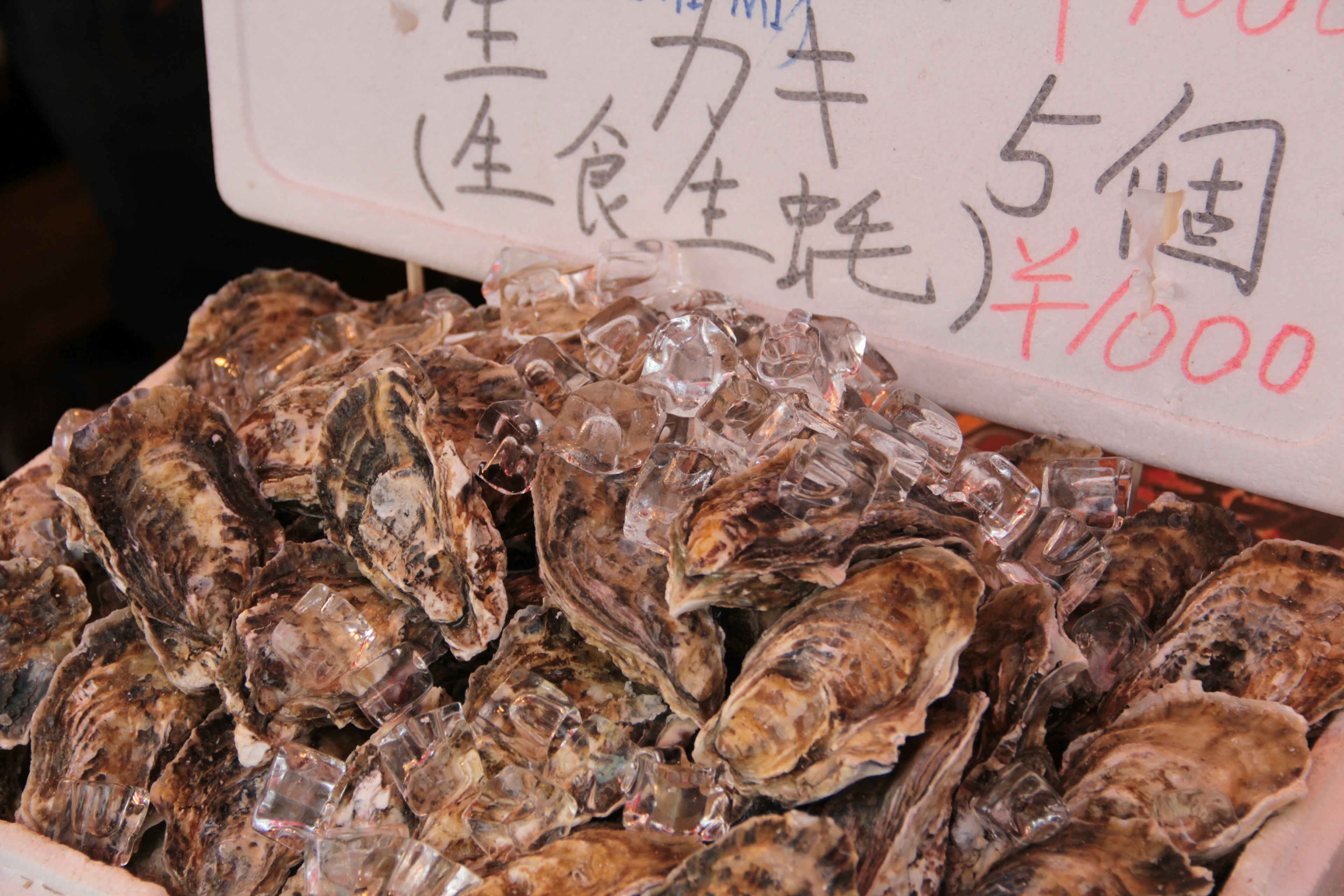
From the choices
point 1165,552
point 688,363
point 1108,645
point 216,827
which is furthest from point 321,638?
point 1165,552

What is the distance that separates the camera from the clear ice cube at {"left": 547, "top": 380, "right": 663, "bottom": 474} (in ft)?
3.04

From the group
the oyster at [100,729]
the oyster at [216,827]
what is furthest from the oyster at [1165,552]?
the oyster at [100,729]

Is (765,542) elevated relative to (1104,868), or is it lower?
elevated

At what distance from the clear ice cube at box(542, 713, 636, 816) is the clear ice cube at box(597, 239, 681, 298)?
0.53m

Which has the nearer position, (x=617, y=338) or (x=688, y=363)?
(x=688, y=363)

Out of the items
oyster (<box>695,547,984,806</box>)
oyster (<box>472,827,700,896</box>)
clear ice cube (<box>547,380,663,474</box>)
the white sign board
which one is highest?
the white sign board

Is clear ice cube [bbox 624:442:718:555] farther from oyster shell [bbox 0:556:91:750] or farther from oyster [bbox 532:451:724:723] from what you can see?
oyster shell [bbox 0:556:91:750]

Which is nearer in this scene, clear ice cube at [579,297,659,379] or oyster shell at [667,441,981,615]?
oyster shell at [667,441,981,615]

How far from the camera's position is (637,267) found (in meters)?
1.20

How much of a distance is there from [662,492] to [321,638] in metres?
0.32

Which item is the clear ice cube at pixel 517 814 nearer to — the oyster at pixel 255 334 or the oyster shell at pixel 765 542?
the oyster shell at pixel 765 542

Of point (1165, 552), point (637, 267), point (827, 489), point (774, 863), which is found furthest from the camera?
point (637, 267)

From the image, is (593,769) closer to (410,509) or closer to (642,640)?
(642,640)

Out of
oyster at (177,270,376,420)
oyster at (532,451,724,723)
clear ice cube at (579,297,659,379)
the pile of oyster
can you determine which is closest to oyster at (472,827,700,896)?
the pile of oyster
